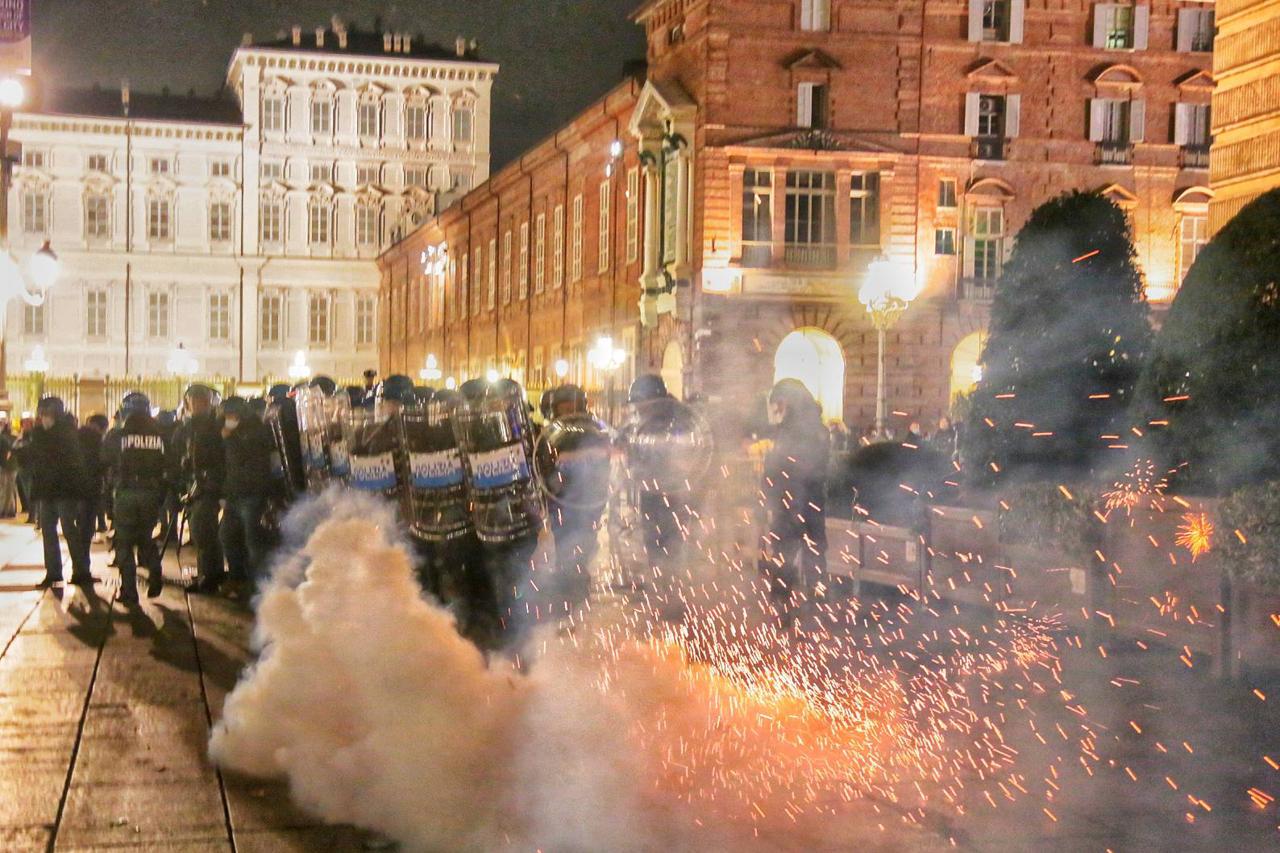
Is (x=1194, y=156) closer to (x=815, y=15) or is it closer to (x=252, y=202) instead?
(x=815, y=15)

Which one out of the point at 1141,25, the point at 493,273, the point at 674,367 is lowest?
the point at 674,367

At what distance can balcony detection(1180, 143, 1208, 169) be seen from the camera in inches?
1522

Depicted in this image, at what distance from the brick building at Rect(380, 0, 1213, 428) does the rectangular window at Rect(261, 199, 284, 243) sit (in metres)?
41.8

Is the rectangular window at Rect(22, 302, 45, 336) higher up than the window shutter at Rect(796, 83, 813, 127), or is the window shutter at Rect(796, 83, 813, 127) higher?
the window shutter at Rect(796, 83, 813, 127)

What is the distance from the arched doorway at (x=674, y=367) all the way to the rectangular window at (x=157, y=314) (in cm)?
4711

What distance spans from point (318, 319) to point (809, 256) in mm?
47724

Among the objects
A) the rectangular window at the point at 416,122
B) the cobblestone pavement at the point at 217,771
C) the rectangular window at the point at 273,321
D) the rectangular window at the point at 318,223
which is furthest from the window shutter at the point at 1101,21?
the rectangular window at the point at 273,321

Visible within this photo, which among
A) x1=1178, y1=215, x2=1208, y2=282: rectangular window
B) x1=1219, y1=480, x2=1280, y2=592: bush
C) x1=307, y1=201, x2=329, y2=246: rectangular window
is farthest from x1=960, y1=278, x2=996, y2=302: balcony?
x1=307, y1=201, x2=329, y2=246: rectangular window

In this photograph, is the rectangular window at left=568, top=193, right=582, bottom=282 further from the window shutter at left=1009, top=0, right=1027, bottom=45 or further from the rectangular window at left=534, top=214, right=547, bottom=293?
the window shutter at left=1009, top=0, right=1027, bottom=45

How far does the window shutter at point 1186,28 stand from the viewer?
38.0 metres

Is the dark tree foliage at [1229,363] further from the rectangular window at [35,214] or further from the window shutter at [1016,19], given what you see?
the rectangular window at [35,214]

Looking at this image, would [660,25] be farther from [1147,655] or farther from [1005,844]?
[1005,844]

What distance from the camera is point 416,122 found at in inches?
3115

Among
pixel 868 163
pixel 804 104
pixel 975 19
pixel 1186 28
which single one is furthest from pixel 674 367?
pixel 1186 28
